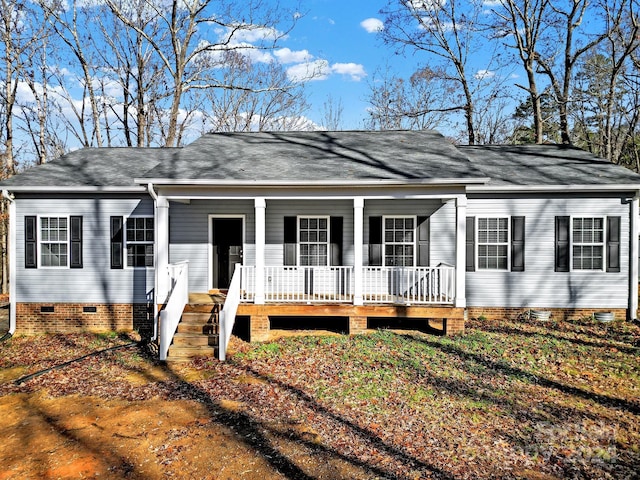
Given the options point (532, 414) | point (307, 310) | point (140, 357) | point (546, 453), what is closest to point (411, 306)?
point (307, 310)

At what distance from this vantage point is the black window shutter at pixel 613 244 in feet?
34.6

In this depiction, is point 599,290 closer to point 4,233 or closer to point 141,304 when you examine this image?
point 141,304

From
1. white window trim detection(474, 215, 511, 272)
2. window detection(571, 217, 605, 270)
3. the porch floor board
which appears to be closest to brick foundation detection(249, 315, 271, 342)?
the porch floor board

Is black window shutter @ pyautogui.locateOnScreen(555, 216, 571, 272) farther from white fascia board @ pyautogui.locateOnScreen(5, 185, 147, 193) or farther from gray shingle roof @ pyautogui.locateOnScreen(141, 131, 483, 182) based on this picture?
white fascia board @ pyautogui.locateOnScreen(5, 185, 147, 193)

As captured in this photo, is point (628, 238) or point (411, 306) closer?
point (411, 306)

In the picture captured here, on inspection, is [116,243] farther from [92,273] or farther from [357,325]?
[357,325]

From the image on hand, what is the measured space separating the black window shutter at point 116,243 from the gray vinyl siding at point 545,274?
30.6 feet

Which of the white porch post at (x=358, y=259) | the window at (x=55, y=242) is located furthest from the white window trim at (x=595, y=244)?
the window at (x=55, y=242)

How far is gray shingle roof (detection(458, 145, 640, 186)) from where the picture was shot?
10609 mm

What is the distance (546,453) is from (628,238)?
8.20 meters

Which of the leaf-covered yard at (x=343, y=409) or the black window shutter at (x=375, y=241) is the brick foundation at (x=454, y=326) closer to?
the leaf-covered yard at (x=343, y=409)

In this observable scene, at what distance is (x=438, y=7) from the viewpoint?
23031 mm

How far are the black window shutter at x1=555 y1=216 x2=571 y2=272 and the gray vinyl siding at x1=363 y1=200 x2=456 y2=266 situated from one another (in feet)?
8.78

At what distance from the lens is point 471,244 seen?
1076 cm
